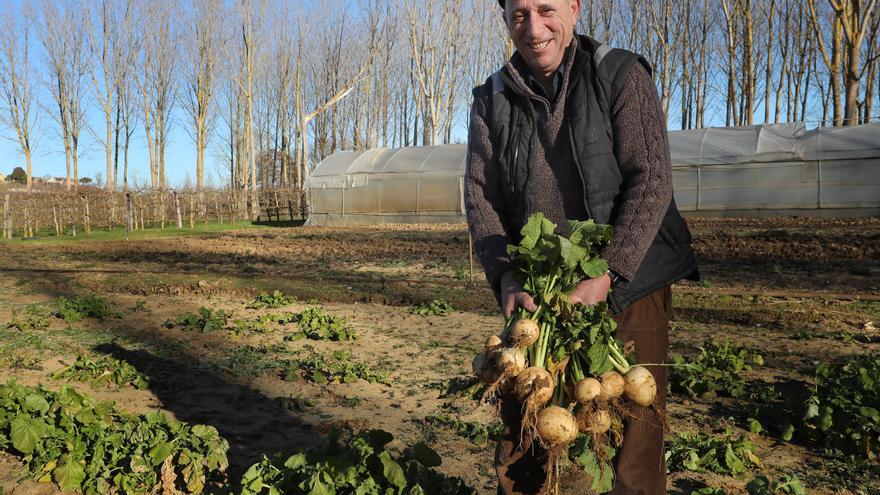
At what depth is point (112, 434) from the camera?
346cm

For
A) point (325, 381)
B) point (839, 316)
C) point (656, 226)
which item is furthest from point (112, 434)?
point (839, 316)

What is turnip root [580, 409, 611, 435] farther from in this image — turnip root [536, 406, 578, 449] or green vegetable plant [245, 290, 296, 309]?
green vegetable plant [245, 290, 296, 309]

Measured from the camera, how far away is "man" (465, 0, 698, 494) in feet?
6.37

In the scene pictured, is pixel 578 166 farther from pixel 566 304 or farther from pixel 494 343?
pixel 494 343

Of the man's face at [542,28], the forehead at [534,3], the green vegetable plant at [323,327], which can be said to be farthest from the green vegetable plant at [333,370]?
the forehead at [534,3]

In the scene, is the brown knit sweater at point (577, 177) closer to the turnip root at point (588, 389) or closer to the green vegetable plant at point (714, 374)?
the turnip root at point (588, 389)

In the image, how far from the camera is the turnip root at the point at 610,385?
187 cm

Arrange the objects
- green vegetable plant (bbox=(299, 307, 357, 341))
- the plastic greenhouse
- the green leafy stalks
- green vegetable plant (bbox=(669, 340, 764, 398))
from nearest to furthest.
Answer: the green leafy stalks → green vegetable plant (bbox=(669, 340, 764, 398)) → green vegetable plant (bbox=(299, 307, 357, 341)) → the plastic greenhouse

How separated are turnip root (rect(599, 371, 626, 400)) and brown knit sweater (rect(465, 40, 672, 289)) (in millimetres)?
276

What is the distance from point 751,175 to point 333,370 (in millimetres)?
17093

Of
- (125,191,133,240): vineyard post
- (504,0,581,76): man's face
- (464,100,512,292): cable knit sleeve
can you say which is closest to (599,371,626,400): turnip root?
(464,100,512,292): cable knit sleeve

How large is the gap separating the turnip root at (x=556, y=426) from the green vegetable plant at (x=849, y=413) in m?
2.61

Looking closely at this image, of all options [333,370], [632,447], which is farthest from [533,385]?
[333,370]

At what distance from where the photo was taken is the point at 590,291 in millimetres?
1891
